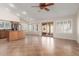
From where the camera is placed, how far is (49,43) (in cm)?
666

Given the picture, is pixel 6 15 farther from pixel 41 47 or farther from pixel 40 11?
pixel 41 47

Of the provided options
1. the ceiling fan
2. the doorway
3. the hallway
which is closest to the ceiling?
the ceiling fan

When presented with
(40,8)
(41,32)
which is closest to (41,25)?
(41,32)

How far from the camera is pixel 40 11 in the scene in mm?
5258

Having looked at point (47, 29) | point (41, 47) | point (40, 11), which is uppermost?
point (40, 11)

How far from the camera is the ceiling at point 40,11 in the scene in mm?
4877

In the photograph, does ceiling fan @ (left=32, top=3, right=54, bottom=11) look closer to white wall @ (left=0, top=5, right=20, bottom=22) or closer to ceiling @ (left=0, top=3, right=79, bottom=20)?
ceiling @ (left=0, top=3, right=79, bottom=20)

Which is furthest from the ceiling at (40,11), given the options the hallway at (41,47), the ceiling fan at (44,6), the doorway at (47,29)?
the hallway at (41,47)

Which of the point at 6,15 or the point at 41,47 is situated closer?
the point at 6,15

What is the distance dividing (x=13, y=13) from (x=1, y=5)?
626 mm

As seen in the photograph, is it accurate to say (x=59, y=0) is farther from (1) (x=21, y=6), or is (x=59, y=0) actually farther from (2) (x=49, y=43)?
(2) (x=49, y=43)

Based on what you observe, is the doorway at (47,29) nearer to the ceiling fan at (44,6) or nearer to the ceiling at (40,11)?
the ceiling at (40,11)

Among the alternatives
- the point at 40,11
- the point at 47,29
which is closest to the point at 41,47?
the point at 47,29

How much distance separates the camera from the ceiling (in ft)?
16.0
